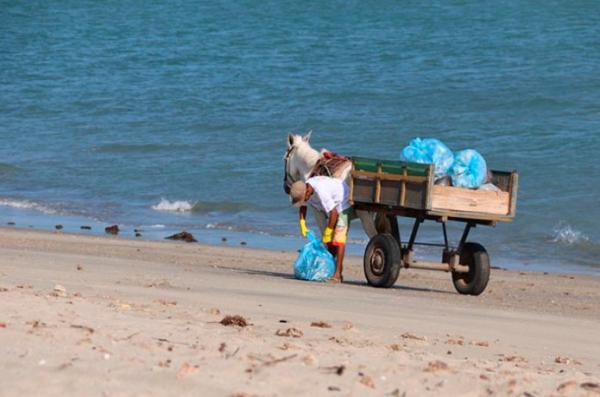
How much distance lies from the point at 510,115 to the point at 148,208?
11.5 metres

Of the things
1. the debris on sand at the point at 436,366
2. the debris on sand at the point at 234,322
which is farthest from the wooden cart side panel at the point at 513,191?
the debris on sand at the point at 436,366

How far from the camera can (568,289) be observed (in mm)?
14492

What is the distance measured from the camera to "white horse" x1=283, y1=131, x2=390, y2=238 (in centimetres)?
1329

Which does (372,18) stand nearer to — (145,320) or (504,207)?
(504,207)

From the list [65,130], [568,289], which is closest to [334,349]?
[568,289]

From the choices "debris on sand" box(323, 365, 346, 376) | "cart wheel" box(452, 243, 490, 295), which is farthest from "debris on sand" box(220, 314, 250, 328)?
"cart wheel" box(452, 243, 490, 295)

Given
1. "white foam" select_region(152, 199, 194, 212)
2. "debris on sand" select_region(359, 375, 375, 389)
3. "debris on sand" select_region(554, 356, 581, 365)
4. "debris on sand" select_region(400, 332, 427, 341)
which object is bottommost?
"white foam" select_region(152, 199, 194, 212)

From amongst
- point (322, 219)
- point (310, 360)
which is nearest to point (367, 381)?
point (310, 360)

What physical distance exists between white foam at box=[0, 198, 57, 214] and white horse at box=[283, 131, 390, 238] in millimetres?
9422

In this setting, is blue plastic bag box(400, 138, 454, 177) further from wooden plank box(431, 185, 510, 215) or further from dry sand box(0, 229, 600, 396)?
dry sand box(0, 229, 600, 396)

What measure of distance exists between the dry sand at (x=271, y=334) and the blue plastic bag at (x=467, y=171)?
1.18 m

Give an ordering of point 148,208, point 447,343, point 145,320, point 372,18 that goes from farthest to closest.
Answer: point 372,18
point 148,208
point 447,343
point 145,320

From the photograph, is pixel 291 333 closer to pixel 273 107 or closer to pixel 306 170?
pixel 306 170

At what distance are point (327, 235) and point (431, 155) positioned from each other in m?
1.42
